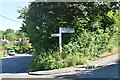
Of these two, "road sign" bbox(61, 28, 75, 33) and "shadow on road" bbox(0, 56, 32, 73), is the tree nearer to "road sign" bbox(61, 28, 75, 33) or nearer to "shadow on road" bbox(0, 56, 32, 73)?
"road sign" bbox(61, 28, 75, 33)

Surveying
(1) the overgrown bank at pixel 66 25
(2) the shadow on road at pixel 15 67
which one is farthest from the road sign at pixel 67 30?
(2) the shadow on road at pixel 15 67

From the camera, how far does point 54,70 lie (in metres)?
9.33

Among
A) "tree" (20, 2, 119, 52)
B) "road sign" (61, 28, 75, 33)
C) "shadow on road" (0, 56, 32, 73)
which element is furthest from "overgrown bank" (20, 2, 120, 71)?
"shadow on road" (0, 56, 32, 73)

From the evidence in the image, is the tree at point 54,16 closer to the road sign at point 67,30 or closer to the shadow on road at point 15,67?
the road sign at point 67,30

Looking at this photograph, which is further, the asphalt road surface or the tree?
the asphalt road surface

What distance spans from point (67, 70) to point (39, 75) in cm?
154

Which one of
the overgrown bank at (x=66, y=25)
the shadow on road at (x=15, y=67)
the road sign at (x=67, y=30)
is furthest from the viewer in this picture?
the shadow on road at (x=15, y=67)

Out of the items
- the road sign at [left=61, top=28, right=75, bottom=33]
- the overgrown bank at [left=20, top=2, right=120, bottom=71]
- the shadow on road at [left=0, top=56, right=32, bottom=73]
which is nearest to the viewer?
the overgrown bank at [left=20, top=2, right=120, bottom=71]

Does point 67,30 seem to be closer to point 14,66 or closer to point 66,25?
point 66,25

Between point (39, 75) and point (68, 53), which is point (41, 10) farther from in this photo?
point (39, 75)

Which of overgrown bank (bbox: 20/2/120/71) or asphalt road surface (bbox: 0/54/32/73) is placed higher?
overgrown bank (bbox: 20/2/120/71)

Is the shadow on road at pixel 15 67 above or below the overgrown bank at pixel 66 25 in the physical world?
below

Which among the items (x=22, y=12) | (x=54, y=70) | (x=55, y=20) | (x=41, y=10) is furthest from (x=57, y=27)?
(x=22, y=12)

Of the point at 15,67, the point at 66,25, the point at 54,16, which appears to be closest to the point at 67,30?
the point at 66,25
